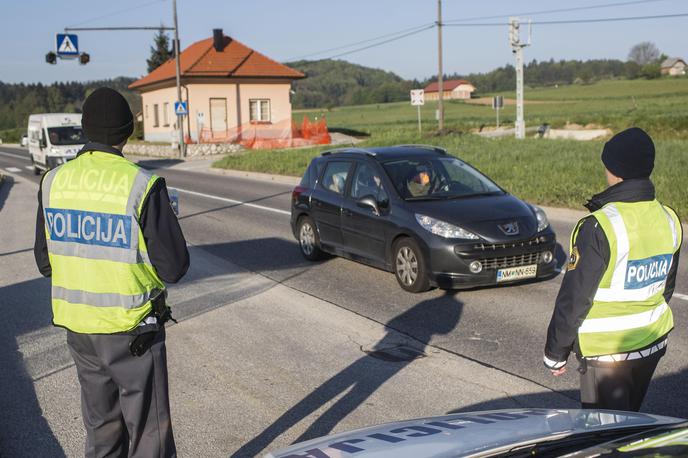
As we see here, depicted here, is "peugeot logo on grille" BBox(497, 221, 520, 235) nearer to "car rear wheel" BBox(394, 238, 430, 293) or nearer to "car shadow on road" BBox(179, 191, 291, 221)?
"car rear wheel" BBox(394, 238, 430, 293)

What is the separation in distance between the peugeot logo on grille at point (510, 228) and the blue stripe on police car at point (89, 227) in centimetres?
597

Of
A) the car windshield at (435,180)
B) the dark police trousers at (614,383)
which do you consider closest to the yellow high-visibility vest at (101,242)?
the dark police trousers at (614,383)

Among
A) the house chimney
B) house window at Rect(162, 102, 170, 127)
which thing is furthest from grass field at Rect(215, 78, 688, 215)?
house window at Rect(162, 102, 170, 127)

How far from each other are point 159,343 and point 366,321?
4.47 m

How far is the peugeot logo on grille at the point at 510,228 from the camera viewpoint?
8703 millimetres

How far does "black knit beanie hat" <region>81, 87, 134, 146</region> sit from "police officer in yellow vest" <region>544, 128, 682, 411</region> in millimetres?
2077

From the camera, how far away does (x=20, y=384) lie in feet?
19.9

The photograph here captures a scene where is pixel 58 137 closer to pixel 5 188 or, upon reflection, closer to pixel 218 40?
pixel 5 188

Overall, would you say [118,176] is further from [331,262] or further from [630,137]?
[331,262]

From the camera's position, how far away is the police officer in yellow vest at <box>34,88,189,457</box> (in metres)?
3.37

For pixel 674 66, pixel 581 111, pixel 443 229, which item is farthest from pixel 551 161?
pixel 674 66

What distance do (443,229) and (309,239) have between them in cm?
285

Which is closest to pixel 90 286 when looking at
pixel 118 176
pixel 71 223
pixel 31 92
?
pixel 71 223

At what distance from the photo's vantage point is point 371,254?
9.66 m
